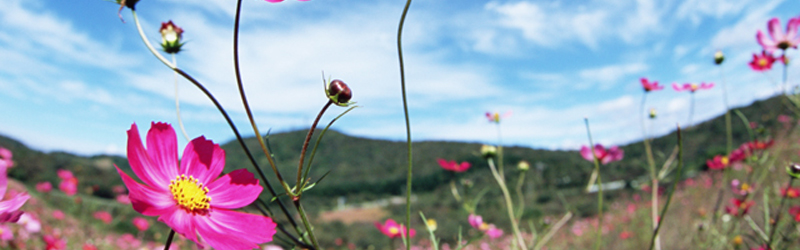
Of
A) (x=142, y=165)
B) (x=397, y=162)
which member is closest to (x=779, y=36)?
(x=142, y=165)

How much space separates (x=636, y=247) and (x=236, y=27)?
2.92 meters

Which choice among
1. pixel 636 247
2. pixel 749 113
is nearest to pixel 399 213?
pixel 636 247

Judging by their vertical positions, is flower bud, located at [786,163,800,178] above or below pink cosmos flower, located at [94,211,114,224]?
above

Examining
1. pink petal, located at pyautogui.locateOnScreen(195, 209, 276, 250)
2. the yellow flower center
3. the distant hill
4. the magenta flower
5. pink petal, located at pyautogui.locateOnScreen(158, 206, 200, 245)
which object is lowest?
the distant hill

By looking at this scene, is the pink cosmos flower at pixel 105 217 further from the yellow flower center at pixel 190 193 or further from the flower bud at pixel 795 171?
the flower bud at pixel 795 171

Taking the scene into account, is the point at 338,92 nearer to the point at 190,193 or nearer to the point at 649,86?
the point at 190,193

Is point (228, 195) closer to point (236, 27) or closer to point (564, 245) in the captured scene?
point (236, 27)

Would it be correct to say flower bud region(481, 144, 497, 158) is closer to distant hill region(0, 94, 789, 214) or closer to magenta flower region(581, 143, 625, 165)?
magenta flower region(581, 143, 625, 165)

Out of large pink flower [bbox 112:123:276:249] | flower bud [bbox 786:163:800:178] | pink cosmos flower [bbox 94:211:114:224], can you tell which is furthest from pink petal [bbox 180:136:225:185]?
pink cosmos flower [bbox 94:211:114:224]

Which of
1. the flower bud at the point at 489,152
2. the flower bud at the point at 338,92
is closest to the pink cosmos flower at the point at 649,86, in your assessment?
the flower bud at the point at 489,152

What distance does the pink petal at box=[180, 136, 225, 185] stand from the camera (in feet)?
1.21

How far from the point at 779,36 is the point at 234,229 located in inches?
46.5

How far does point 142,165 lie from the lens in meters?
0.33

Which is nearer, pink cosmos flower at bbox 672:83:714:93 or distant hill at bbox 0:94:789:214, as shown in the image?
pink cosmos flower at bbox 672:83:714:93
